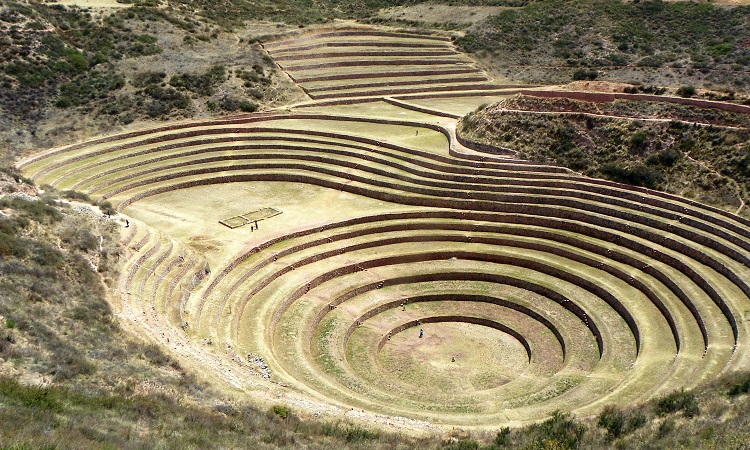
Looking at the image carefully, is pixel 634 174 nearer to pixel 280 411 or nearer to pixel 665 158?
pixel 665 158

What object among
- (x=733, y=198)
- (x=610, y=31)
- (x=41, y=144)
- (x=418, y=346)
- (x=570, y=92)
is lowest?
(x=418, y=346)

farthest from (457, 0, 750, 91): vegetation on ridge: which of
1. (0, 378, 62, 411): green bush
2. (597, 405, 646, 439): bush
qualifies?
(0, 378, 62, 411): green bush

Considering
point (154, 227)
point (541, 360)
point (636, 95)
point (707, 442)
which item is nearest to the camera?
point (707, 442)

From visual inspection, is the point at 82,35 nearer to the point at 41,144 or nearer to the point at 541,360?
the point at 41,144

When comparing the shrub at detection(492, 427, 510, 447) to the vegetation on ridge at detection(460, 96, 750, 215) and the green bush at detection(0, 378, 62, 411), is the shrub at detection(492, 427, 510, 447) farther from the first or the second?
the vegetation on ridge at detection(460, 96, 750, 215)

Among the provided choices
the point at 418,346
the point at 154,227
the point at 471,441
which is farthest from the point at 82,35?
the point at 471,441

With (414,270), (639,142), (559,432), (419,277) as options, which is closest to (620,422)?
(559,432)

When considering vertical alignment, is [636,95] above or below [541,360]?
above

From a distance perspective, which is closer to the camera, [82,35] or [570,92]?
[570,92]
